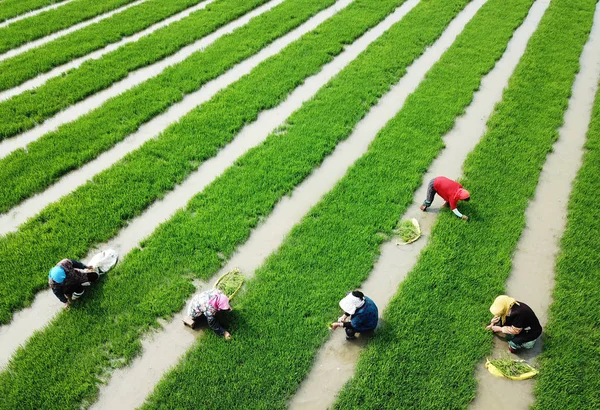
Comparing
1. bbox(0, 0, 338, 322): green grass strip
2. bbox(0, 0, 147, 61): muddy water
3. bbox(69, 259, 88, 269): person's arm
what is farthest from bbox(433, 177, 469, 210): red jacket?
bbox(0, 0, 147, 61): muddy water

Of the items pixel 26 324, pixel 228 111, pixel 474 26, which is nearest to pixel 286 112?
pixel 228 111

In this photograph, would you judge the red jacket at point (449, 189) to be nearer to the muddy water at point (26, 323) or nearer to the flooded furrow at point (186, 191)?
the flooded furrow at point (186, 191)

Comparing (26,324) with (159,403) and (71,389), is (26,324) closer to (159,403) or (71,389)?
(71,389)

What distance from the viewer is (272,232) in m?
7.94

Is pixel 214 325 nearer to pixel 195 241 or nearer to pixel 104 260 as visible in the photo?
pixel 195 241

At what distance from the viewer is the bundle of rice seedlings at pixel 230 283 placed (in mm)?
6863

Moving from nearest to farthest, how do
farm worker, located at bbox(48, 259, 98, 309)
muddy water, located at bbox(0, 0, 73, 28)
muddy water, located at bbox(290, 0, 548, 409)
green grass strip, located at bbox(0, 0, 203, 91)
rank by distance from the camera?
muddy water, located at bbox(290, 0, 548, 409) < farm worker, located at bbox(48, 259, 98, 309) < green grass strip, located at bbox(0, 0, 203, 91) < muddy water, located at bbox(0, 0, 73, 28)

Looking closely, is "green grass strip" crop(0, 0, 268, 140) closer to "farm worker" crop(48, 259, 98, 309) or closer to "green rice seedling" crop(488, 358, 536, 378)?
"farm worker" crop(48, 259, 98, 309)

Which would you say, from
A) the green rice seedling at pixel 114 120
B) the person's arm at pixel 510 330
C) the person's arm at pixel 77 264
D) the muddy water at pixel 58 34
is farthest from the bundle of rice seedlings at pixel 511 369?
the muddy water at pixel 58 34

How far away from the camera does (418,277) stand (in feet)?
23.4

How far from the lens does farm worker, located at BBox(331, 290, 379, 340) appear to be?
5895 mm

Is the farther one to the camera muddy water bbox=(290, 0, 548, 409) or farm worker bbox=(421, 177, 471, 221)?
farm worker bbox=(421, 177, 471, 221)

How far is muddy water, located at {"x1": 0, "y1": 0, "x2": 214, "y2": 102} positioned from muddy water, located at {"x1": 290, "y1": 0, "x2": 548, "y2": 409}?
36.4 feet

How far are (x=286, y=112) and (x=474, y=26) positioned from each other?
30.9 ft
